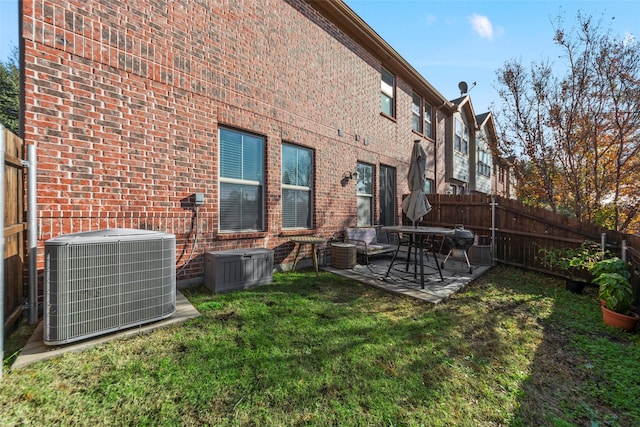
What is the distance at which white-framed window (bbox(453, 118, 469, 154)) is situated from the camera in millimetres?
13929

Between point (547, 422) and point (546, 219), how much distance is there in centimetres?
614

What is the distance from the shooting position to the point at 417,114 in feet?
36.3

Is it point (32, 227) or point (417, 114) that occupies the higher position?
point (417, 114)

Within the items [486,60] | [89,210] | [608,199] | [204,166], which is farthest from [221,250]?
[486,60]

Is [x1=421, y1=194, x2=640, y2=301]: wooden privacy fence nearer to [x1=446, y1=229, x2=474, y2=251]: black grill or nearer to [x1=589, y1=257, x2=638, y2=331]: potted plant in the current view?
[x1=589, y1=257, x2=638, y2=331]: potted plant

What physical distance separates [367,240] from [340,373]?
5.23 meters

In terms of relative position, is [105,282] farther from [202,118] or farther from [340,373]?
[202,118]

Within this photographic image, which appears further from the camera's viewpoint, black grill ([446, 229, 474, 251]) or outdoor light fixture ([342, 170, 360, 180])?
outdoor light fixture ([342, 170, 360, 180])

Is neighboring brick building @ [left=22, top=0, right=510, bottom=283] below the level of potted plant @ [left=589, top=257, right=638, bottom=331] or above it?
above

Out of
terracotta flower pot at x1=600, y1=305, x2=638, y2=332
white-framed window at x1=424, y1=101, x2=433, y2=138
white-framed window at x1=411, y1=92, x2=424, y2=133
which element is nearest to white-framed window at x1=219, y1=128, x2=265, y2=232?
terracotta flower pot at x1=600, y1=305, x2=638, y2=332

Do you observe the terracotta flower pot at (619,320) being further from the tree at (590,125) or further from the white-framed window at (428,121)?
the white-framed window at (428,121)

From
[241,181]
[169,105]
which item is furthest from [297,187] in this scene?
[169,105]

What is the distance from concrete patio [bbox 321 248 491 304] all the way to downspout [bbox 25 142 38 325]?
15.3 ft

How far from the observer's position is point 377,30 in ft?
26.2
